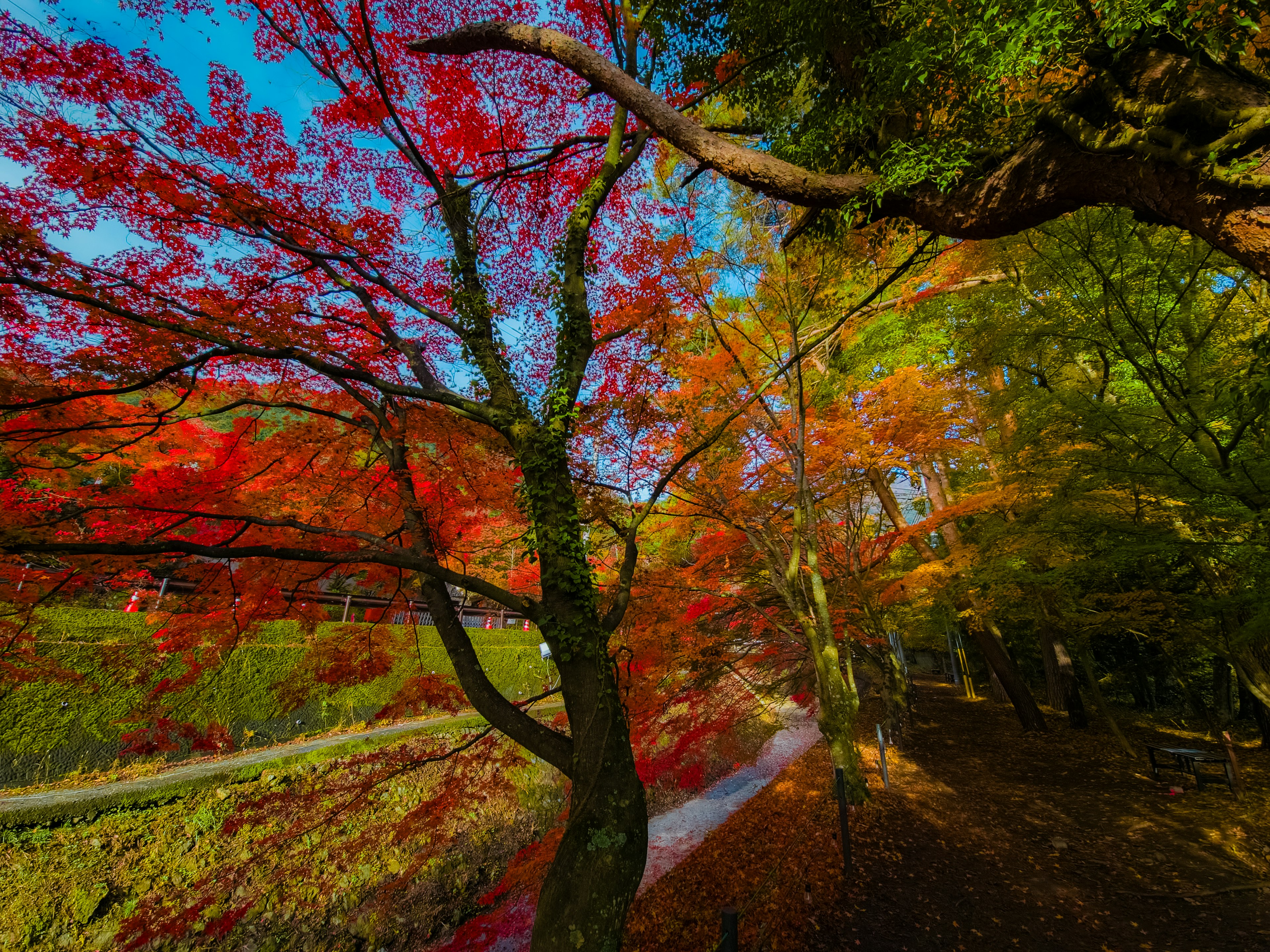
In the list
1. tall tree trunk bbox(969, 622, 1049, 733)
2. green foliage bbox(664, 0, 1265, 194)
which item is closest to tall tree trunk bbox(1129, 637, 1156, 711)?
tall tree trunk bbox(969, 622, 1049, 733)

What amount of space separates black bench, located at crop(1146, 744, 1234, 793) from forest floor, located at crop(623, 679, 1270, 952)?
0.59 ft

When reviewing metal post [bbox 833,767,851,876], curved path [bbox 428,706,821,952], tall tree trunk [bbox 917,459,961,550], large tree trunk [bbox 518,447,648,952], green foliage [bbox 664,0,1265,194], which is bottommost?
curved path [bbox 428,706,821,952]

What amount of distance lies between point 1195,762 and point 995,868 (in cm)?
455

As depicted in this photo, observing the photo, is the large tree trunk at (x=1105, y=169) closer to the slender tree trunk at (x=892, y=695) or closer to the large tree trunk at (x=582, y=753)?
the large tree trunk at (x=582, y=753)

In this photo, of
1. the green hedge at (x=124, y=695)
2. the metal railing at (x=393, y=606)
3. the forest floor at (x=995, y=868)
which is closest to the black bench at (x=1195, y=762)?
the forest floor at (x=995, y=868)

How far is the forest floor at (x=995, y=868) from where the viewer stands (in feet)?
14.6

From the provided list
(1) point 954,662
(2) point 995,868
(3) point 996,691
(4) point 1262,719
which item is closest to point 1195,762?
(4) point 1262,719

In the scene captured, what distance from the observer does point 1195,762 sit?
7.31m

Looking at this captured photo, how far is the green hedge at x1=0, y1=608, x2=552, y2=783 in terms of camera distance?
7.76m

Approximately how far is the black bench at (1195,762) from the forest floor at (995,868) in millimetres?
181

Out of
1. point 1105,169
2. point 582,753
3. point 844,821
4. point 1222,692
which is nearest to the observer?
point 1105,169

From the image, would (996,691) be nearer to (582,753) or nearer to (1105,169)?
(582,753)

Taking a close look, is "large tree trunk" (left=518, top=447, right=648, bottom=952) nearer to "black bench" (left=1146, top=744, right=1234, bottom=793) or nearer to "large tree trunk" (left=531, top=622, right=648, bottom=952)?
"large tree trunk" (left=531, top=622, right=648, bottom=952)

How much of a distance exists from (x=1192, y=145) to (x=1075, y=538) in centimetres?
806
